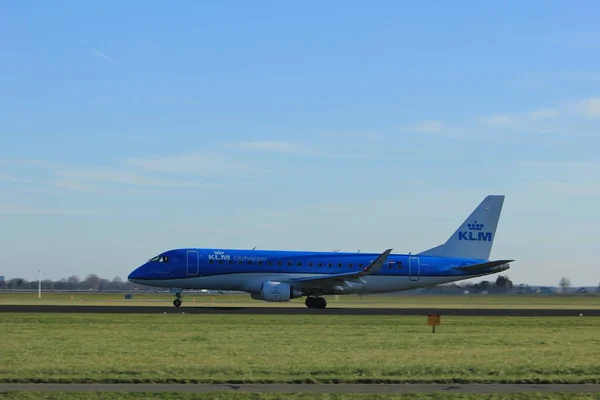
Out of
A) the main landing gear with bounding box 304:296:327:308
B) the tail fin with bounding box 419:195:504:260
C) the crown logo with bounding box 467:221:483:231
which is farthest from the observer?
the crown logo with bounding box 467:221:483:231

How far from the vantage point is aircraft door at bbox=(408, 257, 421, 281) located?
188 ft

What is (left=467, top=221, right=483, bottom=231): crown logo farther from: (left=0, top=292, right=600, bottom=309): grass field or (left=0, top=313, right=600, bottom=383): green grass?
(left=0, top=313, right=600, bottom=383): green grass

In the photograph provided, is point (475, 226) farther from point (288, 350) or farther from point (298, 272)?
point (288, 350)

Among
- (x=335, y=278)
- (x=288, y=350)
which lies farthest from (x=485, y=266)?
(x=288, y=350)

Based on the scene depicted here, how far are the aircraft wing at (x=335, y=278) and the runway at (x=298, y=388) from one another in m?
35.1

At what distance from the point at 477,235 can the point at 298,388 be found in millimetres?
45557

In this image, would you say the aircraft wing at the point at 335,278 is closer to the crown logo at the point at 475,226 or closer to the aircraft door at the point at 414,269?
the aircraft door at the point at 414,269

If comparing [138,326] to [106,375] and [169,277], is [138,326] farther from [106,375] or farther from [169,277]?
[169,277]

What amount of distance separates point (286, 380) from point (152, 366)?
12.2 ft

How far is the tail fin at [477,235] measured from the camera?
196 feet

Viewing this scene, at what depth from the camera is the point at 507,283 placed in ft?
250

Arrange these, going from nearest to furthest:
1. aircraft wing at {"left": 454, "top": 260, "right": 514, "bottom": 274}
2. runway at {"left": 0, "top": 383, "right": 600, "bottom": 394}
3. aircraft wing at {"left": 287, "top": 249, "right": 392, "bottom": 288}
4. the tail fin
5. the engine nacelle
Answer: runway at {"left": 0, "top": 383, "right": 600, "bottom": 394} < the engine nacelle < aircraft wing at {"left": 287, "top": 249, "right": 392, "bottom": 288} < aircraft wing at {"left": 454, "top": 260, "right": 514, "bottom": 274} < the tail fin

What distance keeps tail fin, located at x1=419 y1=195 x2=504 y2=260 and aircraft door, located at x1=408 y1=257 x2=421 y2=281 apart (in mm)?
1913

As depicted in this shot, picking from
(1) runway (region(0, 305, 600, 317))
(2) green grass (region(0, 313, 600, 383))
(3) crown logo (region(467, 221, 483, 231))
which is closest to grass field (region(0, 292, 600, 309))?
(3) crown logo (region(467, 221, 483, 231))
